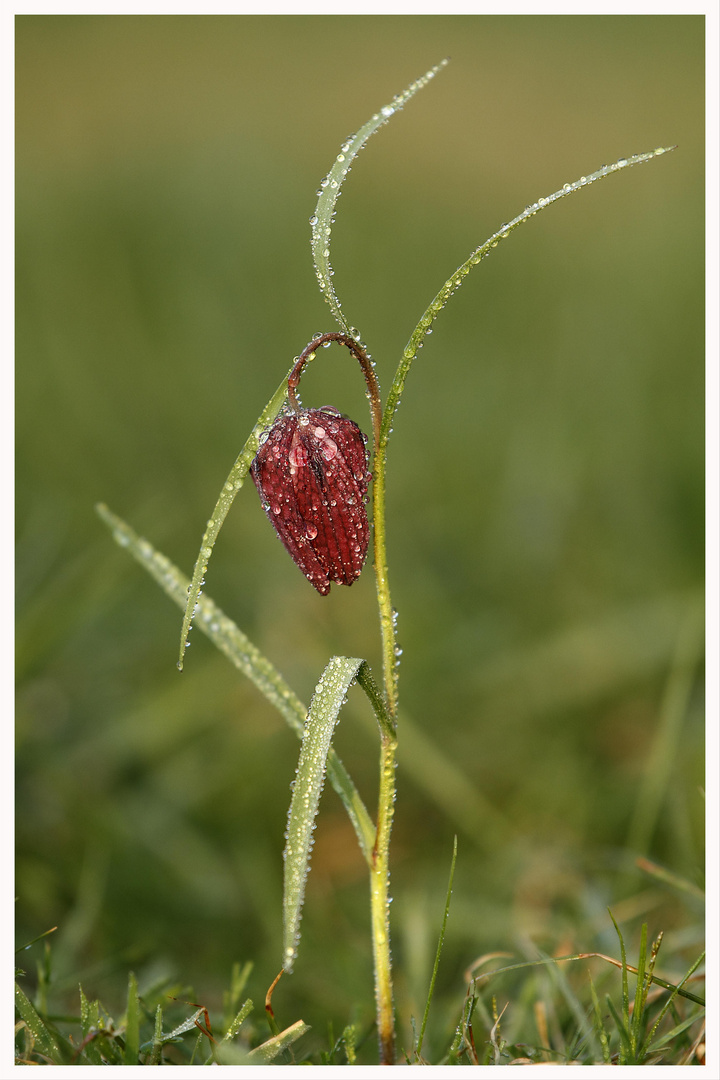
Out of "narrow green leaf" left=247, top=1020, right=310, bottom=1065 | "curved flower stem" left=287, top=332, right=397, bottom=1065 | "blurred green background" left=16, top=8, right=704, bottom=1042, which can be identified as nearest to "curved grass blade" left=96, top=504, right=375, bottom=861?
"curved flower stem" left=287, top=332, right=397, bottom=1065

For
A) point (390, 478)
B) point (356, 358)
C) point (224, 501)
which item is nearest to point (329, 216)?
point (356, 358)

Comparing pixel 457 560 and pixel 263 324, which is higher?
pixel 263 324

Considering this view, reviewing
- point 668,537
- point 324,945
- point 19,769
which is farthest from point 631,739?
point 19,769

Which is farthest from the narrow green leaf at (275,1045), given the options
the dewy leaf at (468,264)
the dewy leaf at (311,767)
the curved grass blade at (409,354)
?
the dewy leaf at (468,264)

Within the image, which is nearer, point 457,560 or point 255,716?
point 255,716

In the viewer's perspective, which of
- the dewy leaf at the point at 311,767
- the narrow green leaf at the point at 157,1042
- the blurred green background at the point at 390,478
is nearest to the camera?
the dewy leaf at the point at 311,767

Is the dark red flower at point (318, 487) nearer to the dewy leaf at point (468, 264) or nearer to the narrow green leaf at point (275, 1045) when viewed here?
the dewy leaf at point (468, 264)

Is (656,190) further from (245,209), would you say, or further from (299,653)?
(299,653)
